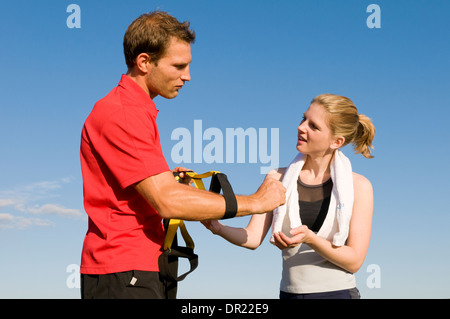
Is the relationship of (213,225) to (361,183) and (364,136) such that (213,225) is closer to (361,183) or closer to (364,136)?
(361,183)

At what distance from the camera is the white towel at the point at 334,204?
4.62 metres

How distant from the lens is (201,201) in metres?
3.42

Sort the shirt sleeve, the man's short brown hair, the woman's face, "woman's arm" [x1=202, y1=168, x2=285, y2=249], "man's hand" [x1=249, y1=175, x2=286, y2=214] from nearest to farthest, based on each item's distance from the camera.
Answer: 1. the shirt sleeve
2. "man's hand" [x1=249, y1=175, x2=286, y2=214]
3. the man's short brown hair
4. "woman's arm" [x1=202, y1=168, x2=285, y2=249]
5. the woman's face

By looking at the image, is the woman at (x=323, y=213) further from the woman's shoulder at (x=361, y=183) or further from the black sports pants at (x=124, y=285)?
the black sports pants at (x=124, y=285)

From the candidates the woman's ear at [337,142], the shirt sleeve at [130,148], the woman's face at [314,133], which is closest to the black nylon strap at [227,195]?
the shirt sleeve at [130,148]

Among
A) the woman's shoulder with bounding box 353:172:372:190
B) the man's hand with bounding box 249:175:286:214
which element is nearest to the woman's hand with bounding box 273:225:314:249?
the man's hand with bounding box 249:175:286:214

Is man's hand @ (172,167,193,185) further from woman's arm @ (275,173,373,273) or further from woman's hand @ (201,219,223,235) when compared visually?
woman's arm @ (275,173,373,273)

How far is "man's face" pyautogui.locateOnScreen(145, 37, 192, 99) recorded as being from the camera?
12.6 ft

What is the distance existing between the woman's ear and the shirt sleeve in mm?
2018

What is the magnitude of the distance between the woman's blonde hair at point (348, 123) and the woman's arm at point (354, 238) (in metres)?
0.38
